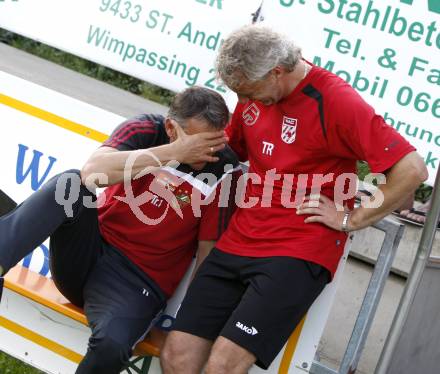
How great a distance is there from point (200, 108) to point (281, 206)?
0.57 m

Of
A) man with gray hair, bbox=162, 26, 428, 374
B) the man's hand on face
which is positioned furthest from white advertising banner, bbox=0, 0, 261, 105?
man with gray hair, bbox=162, 26, 428, 374

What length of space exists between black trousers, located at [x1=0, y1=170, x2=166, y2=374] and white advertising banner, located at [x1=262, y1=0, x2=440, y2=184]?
6.17ft

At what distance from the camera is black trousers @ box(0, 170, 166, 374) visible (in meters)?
3.60

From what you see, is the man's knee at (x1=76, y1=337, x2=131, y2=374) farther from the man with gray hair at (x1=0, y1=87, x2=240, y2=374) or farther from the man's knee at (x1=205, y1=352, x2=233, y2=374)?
the man's knee at (x1=205, y1=352, x2=233, y2=374)

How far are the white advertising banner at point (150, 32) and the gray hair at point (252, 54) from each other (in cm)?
169

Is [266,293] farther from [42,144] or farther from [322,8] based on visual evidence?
[322,8]

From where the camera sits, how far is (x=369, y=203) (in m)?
3.58

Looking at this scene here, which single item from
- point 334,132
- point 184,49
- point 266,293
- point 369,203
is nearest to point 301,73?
point 334,132

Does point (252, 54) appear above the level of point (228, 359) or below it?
above

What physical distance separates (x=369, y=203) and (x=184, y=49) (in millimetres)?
2396

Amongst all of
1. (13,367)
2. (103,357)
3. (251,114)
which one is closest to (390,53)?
(251,114)

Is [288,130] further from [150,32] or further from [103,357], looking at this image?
[150,32]

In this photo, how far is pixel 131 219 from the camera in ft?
13.3

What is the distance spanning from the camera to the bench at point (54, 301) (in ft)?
12.9
